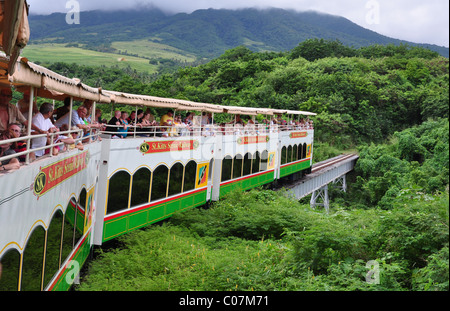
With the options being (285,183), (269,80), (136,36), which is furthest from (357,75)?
(136,36)

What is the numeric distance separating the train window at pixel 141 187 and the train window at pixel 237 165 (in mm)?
5978

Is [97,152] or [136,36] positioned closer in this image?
[97,152]

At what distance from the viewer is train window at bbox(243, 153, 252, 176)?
1736 centimetres

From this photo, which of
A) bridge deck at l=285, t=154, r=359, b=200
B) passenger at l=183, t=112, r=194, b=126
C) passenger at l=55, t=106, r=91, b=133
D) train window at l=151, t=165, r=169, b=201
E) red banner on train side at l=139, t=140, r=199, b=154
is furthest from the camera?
bridge deck at l=285, t=154, r=359, b=200

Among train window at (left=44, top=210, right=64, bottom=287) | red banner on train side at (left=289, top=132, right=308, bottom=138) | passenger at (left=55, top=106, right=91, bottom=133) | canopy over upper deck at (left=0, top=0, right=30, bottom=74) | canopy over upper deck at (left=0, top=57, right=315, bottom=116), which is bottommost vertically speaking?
train window at (left=44, top=210, right=64, bottom=287)

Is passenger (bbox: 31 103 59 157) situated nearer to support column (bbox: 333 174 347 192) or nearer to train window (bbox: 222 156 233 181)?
train window (bbox: 222 156 233 181)

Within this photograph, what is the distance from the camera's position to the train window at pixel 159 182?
11.2 metres

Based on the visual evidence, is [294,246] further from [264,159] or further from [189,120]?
→ [264,159]

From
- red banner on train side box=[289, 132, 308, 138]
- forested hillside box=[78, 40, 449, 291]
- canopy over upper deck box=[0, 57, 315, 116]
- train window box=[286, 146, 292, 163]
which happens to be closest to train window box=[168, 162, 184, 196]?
forested hillside box=[78, 40, 449, 291]

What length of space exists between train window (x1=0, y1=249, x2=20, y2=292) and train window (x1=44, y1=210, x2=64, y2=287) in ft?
3.60

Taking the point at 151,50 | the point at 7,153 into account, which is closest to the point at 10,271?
the point at 7,153
